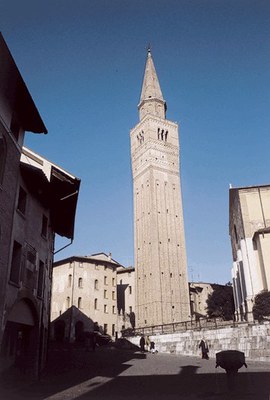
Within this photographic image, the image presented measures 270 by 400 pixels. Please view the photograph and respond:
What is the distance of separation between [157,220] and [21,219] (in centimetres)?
4530

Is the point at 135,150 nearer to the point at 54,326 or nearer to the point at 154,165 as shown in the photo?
the point at 154,165

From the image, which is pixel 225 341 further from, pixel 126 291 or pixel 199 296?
pixel 199 296

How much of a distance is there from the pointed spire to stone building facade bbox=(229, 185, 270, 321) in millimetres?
34918

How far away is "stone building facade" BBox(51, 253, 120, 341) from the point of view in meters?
49.8

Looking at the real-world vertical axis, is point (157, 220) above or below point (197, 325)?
above

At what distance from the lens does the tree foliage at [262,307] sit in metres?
24.8

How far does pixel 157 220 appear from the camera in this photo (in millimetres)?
57938

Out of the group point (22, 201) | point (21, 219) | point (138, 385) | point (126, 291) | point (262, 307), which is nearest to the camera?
point (138, 385)

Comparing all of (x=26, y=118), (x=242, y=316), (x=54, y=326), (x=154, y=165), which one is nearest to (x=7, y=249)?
(x=26, y=118)

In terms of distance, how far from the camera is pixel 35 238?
49.6ft

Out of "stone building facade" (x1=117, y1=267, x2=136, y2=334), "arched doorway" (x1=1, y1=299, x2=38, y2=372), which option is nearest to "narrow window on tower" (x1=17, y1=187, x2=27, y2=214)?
"arched doorway" (x1=1, y1=299, x2=38, y2=372)

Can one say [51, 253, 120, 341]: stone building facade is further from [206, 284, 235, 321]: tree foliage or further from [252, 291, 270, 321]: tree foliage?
[252, 291, 270, 321]: tree foliage

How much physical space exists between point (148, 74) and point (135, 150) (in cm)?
1897

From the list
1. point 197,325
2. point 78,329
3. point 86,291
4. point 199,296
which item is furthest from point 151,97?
point 197,325
